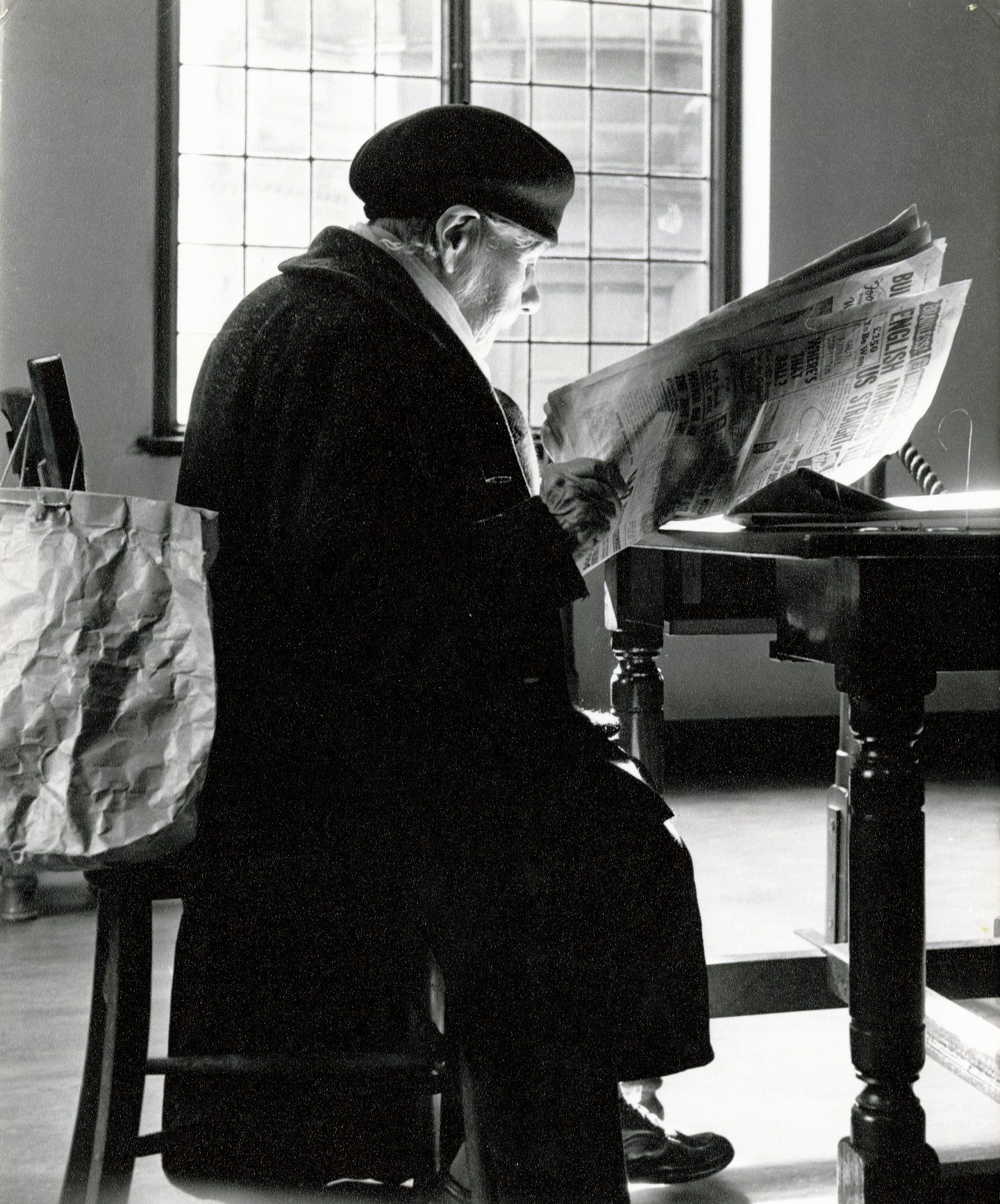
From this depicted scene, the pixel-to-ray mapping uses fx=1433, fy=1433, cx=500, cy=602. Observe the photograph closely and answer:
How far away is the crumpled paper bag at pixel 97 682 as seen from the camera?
3.19 feet

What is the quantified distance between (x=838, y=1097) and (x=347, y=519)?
4.09ft

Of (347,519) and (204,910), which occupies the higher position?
(347,519)

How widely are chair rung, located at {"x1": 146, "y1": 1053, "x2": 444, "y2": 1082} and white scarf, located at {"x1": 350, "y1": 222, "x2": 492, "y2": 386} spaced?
0.56m

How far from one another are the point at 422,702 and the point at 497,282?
415mm

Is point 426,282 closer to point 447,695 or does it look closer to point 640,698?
point 447,695

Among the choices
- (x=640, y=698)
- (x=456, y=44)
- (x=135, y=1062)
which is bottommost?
(x=135, y=1062)

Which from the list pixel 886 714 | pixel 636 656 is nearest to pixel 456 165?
pixel 886 714

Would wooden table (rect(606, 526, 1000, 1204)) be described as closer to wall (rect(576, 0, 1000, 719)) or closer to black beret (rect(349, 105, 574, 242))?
black beret (rect(349, 105, 574, 242))

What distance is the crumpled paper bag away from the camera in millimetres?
971

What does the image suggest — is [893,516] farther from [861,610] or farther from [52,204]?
[52,204]

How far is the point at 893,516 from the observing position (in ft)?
3.83

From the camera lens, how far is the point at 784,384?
1110 millimetres

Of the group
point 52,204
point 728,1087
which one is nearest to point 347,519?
point 728,1087

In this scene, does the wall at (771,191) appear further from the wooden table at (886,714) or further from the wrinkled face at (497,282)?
the wooden table at (886,714)
